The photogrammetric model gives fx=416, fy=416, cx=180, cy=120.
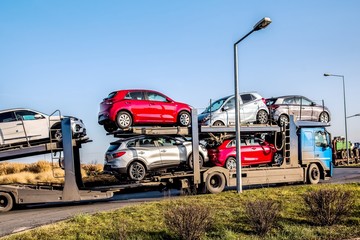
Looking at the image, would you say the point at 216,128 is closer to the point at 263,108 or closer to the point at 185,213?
the point at 263,108

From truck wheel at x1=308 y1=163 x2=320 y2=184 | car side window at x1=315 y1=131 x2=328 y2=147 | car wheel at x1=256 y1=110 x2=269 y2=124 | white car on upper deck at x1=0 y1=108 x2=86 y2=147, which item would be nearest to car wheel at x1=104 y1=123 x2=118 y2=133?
white car on upper deck at x1=0 y1=108 x2=86 y2=147

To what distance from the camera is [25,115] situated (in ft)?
45.8

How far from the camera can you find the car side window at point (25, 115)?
1384 centimetres

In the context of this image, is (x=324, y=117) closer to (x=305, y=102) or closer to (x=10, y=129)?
(x=305, y=102)

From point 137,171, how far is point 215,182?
3.14 meters

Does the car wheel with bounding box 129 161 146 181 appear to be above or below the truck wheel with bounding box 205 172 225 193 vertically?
above

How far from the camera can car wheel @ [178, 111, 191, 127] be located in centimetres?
1535

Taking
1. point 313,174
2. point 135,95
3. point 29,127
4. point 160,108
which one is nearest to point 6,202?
point 29,127

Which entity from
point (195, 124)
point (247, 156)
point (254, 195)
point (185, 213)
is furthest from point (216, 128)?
point (185, 213)

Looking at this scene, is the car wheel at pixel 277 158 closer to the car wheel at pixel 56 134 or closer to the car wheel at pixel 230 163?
the car wheel at pixel 230 163

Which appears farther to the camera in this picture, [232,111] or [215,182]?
[232,111]

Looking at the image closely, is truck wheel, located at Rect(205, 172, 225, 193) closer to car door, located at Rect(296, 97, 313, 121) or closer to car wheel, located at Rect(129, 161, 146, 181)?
car wheel, located at Rect(129, 161, 146, 181)

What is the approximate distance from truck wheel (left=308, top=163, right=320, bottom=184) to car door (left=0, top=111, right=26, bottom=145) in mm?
11290

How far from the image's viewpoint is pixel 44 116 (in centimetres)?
1415
